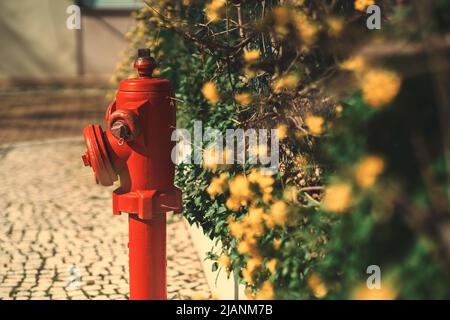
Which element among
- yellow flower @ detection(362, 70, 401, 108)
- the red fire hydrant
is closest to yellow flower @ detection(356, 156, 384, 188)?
yellow flower @ detection(362, 70, 401, 108)

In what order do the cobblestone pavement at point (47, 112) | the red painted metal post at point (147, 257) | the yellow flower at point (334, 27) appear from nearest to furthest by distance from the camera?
the yellow flower at point (334, 27) → the red painted metal post at point (147, 257) → the cobblestone pavement at point (47, 112)

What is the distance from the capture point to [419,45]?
2166 millimetres

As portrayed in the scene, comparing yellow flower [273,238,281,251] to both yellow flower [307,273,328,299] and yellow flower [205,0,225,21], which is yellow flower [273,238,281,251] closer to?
yellow flower [307,273,328,299]

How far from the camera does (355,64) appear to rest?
2350mm

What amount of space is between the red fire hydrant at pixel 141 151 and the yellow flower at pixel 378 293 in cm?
127

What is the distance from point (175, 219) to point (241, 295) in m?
2.57

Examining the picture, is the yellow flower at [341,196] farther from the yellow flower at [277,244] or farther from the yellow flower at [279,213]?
the yellow flower at [277,244]

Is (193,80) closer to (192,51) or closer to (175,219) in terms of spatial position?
(192,51)

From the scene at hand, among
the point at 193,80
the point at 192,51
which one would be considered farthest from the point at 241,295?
the point at 192,51

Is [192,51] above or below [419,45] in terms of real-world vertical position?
above

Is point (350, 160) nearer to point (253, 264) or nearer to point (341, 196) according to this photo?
point (341, 196)

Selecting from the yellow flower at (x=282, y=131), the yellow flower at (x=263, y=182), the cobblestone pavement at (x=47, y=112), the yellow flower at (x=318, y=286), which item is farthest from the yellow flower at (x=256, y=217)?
the cobblestone pavement at (x=47, y=112)

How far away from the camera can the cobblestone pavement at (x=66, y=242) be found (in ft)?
14.8

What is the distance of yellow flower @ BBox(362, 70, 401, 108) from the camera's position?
2027 millimetres
